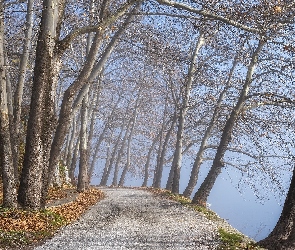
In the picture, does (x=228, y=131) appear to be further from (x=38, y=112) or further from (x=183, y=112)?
(x=38, y=112)

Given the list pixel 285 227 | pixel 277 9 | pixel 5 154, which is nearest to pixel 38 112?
pixel 5 154

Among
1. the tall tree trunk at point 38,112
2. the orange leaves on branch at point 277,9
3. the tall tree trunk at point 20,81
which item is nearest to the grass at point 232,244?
the tall tree trunk at point 38,112

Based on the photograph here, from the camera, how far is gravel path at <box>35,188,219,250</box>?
9.06 metres

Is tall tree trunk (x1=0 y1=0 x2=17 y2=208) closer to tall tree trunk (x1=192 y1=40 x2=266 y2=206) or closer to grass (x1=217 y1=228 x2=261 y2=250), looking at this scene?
grass (x1=217 y1=228 x2=261 y2=250)

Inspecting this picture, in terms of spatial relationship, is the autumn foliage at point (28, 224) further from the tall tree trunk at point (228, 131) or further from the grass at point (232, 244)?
the tall tree trunk at point (228, 131)

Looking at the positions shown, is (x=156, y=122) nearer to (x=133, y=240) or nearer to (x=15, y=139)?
(x=15, y=139)

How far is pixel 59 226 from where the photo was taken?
1020cm

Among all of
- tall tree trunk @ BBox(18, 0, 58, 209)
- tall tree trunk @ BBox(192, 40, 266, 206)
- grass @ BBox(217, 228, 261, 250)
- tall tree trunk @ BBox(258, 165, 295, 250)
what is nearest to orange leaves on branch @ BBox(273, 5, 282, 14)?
tall tree trunk @ BBox(258, 165, 295, 250)

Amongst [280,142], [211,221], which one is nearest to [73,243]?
[211,221]

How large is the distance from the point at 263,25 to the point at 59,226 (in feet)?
24.2

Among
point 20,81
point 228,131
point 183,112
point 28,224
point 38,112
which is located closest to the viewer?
point 28,224

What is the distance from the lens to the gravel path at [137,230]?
9058 millimetres

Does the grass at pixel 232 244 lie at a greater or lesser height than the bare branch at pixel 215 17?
lesser

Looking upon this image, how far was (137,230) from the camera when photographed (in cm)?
1095
